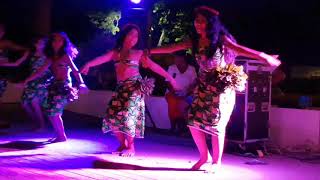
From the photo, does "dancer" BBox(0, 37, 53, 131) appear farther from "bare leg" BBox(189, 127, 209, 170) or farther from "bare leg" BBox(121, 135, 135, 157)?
"bare leg" BBox(189, 127, 209, 170)

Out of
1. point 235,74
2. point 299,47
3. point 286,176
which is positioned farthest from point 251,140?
point 299,47

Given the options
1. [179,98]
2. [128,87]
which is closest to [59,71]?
[128,87]

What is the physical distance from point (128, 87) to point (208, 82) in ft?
4.94

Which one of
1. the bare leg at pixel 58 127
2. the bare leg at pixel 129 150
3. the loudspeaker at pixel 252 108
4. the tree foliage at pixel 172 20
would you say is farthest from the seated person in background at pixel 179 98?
the tree foliage at pixel 172 20

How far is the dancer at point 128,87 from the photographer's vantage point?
7.59 m

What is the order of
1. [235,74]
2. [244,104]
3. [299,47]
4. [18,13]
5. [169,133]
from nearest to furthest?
1. [235,74]
2. [244,104]
3. [169,133]
4. [299,47]
5. [18,13]

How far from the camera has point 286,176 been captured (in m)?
6.77

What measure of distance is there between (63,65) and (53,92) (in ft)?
1.57

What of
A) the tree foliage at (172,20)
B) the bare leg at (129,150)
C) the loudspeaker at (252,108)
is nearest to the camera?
the bare leg at (129,150)

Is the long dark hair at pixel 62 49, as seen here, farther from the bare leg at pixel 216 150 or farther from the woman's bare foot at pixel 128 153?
the bare leg at pixel 216 150

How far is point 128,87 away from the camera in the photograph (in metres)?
7.61

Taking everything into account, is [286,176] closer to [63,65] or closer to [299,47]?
[63,65]

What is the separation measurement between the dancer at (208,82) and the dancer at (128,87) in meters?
1.13

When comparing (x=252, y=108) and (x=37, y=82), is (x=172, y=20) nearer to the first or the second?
A: (x=37, y=82)
